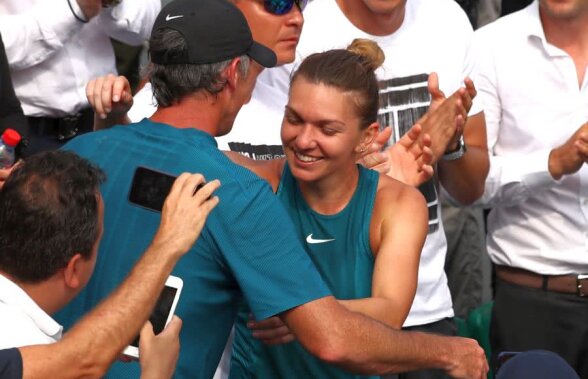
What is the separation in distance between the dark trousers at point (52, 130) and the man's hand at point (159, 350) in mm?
2176

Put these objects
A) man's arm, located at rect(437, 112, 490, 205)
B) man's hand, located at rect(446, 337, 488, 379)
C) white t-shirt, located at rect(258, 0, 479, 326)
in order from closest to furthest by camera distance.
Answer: man's hand, located at rect(446, 337, 488, 379), white t-shirt, located at rect(258, 0, 479, 326), man's arm, located at rect(437, 112, 490, 205)

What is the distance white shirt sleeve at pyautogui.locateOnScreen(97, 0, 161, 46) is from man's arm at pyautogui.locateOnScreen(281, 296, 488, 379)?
2.33 m

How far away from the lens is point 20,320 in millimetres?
2979

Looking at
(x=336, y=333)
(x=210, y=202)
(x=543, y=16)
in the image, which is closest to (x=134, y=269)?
(x=210, y=202)

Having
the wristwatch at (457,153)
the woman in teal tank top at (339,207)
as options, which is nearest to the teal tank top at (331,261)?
the woman in teal tank top at (339,207)

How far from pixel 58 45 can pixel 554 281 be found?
2.32 m

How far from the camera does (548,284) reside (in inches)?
219

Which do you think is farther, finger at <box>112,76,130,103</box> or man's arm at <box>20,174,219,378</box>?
finger at <box>112,76,130,103</box>

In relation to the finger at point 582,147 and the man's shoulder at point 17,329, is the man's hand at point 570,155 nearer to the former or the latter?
the finger at point 582,147

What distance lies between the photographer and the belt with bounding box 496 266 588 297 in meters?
5.52

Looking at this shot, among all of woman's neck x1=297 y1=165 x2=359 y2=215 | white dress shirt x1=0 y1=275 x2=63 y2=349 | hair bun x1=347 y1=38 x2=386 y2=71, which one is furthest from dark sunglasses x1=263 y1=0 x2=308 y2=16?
white dress shirt x1=0 y1=275 x2=63 y2=349

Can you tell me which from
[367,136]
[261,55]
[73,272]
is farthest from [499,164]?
[73,272]

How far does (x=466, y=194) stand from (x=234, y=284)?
2.17m

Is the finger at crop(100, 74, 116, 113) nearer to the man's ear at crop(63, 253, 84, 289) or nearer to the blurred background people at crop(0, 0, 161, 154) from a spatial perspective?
the man's ear at crop(63, 253, 84, 289)
